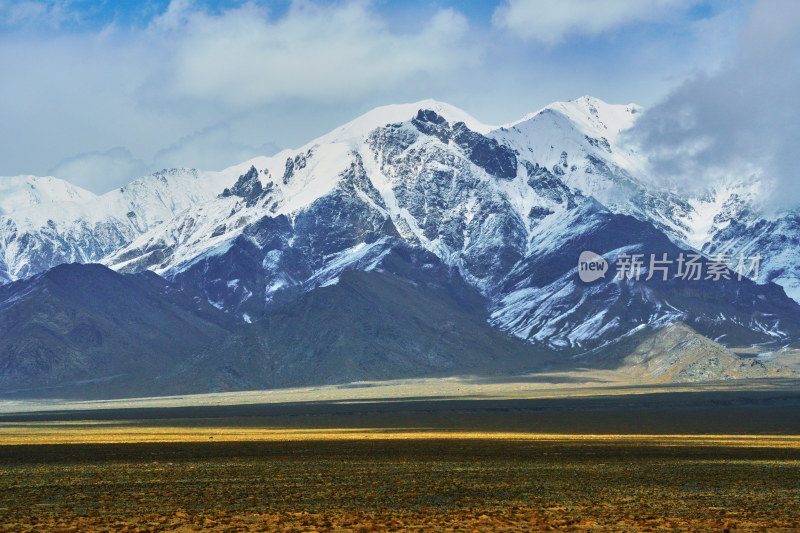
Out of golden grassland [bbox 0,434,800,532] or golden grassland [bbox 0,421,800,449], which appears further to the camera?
golden grassland [bbox 0,421,800,449]

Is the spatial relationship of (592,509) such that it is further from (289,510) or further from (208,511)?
(208,511)

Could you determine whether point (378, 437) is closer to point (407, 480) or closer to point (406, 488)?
point (407, 480)

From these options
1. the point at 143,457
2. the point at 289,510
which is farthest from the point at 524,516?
the point at 143,457

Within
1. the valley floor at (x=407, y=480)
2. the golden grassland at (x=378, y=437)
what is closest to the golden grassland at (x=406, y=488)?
the valley floor at (x=407, y=480)

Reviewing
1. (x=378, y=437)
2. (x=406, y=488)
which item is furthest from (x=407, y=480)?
(x=378, y=437)

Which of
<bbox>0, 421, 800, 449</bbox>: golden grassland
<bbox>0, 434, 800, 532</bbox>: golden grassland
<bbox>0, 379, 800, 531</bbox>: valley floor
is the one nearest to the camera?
<bbox>0, 434, 800, 532</bbox>: golden grassland

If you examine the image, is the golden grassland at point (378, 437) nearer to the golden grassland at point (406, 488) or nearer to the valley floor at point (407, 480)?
the valley floor at point (407, 480)

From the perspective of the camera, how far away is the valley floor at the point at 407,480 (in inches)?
1622

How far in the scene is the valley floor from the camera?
4119 centimetres

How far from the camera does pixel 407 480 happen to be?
2234 inches

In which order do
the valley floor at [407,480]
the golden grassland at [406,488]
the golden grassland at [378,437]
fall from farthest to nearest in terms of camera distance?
1. the golden grassland at [378,437]
2. the valley floor at [407,480]
3. the golden grassland at [406,488]

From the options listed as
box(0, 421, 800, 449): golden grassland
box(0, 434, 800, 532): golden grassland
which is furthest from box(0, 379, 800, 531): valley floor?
box(0, 421, 800, 449): golden grassland

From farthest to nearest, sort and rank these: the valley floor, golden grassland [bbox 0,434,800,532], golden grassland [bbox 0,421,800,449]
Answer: golden grassland [bbox 0,421,800,449], the valley floor, golden grassland [bbox 0,434,800,532]

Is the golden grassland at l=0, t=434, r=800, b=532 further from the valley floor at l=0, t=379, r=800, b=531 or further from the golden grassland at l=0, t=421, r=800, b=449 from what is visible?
Result: the golden grassland at l=0, t=421, r=800, b=449
